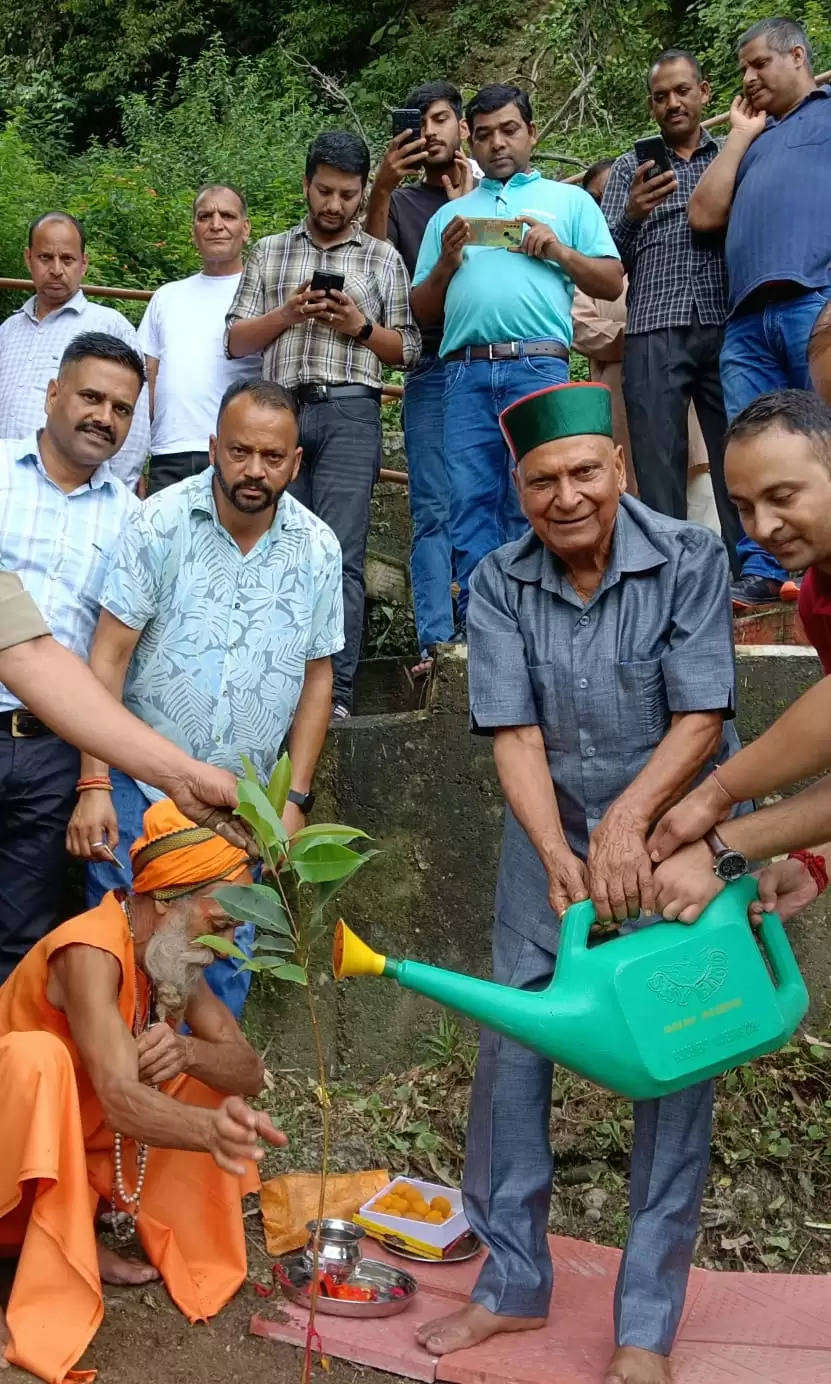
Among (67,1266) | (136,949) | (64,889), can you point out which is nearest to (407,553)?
(64,889)

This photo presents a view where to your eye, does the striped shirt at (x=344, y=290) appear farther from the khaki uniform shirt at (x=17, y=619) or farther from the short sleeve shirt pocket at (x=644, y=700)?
the short sleeve shirt pocket at (x=644, y=700)

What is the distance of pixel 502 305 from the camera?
458 cm

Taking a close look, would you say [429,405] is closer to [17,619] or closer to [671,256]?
[671,256]

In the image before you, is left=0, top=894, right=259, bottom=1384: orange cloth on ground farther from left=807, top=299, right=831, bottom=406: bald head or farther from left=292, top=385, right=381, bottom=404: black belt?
left=292, top=385, right=381, bottom=404: black belt

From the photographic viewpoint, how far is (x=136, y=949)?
3.29 metres

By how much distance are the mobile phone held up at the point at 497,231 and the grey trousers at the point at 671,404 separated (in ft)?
1.90

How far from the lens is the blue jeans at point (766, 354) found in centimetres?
442

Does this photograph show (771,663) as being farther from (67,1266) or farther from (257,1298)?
(67,1266)

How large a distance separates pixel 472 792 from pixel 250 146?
9.15 m

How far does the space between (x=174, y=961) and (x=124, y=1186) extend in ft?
1.99

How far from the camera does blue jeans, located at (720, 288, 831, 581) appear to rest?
174 inches

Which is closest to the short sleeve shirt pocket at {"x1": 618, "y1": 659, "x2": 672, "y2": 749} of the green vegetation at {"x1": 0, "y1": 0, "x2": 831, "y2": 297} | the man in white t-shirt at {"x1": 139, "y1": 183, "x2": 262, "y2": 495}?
the man in white t-shirt at {"x1": 139, "y1": 183, "x2": 262, "y2": 495}

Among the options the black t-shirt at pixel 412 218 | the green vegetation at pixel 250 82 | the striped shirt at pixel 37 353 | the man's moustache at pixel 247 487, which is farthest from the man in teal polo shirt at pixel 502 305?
the green vegetation at pixel 250 82

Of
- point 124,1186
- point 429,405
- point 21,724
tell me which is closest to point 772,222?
point 429,405
